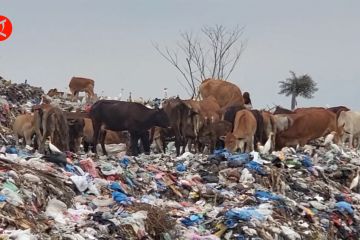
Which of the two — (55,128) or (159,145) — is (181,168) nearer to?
(55,128)

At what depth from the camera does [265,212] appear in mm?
9078

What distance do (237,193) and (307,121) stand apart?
19.4ft

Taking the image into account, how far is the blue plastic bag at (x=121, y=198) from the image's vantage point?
8510mm

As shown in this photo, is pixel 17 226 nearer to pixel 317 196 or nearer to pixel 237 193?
pixel 237 193

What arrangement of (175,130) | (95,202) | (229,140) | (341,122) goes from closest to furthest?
1. (95,202)
2. (229,140)
3. (175,130)
4. (341,122)

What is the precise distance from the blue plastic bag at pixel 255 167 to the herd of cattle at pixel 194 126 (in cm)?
234

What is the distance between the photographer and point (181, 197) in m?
10.0

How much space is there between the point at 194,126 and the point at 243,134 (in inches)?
Result: 62.2

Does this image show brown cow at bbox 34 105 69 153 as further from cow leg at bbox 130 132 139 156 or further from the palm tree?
the palm tree

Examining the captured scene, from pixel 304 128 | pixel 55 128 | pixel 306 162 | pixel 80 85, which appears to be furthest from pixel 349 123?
pixel 80 85

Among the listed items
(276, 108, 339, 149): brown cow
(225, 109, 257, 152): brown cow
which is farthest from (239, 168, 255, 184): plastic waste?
(276, 108, 339, 149): brown cow

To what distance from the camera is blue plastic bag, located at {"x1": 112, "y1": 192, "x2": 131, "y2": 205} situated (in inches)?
335

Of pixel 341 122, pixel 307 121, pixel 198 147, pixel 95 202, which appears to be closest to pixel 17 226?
pixel 95 202

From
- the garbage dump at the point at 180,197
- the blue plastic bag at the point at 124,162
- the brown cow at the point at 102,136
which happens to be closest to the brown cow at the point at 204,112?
the brown cow at the point at 102,136
